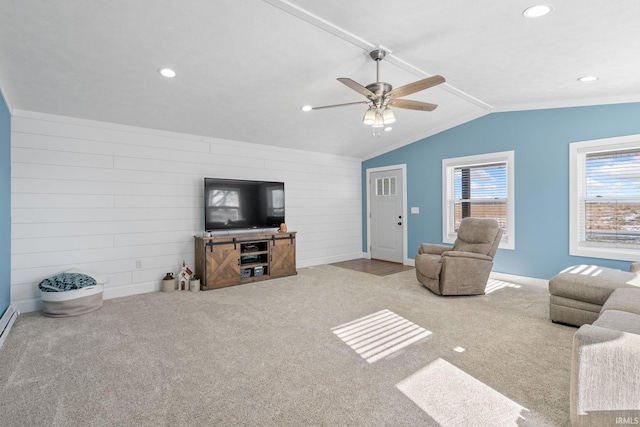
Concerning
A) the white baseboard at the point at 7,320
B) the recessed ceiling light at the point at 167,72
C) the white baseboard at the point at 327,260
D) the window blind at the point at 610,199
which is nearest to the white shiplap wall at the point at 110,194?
the white baseboard at the point at 7,320

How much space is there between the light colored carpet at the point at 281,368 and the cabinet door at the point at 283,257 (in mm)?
1422

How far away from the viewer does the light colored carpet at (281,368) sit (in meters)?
1.75

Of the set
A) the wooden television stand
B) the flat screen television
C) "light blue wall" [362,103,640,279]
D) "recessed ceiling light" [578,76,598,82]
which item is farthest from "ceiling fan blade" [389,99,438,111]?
the wooden television stand

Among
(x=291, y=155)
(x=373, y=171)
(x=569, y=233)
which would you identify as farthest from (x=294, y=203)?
(x=569, y=233)

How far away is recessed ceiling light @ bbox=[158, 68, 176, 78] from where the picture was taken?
9.89ft

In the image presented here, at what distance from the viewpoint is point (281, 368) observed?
2.24 meters

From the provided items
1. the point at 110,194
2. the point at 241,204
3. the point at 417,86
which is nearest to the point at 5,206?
the point at 110,194

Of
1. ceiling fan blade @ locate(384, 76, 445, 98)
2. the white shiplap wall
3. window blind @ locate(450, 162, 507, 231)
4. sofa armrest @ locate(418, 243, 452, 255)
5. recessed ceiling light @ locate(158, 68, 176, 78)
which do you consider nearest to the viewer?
ceiling fan blade @ locate(384, 76, 445, 98)

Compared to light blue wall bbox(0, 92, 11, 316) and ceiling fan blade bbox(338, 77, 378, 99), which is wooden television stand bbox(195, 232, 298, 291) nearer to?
light blue wall bbox(0, 92, 11, 316)

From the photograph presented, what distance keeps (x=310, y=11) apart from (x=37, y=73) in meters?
2.65

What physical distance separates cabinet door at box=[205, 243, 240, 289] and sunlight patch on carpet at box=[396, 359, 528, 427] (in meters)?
3.18

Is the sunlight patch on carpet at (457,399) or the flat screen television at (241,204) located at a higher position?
the flat screen television at (241,204)

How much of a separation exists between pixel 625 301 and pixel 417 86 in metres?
2.24

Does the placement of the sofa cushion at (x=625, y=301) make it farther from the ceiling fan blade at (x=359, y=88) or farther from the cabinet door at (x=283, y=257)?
the cabinet door at (x=283, y=257)
